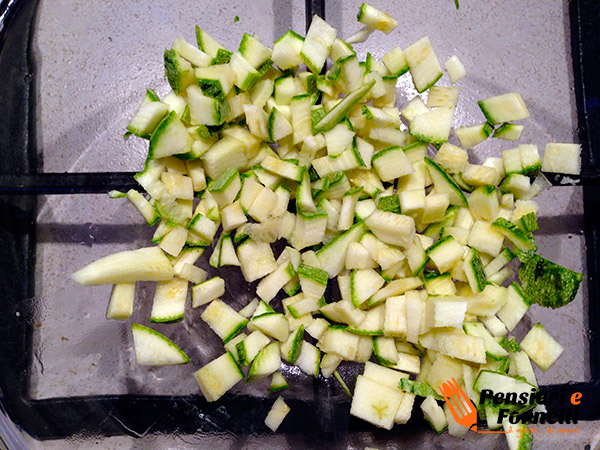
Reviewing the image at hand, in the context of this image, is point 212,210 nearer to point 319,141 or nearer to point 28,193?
point 319,141

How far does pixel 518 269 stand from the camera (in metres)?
0.97

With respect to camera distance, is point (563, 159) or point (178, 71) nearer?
point (178, 71)

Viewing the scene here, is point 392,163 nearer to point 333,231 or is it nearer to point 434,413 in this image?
point 333,231

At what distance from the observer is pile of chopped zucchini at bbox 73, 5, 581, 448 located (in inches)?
33.8

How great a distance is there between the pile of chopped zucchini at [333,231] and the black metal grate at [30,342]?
0.20 ft

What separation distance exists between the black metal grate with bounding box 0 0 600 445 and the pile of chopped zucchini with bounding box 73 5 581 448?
60 millimetres

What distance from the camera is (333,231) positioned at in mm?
918

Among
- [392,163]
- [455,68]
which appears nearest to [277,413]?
[392,163]

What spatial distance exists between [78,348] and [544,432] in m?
0.92

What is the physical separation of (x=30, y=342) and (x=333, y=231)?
60cm

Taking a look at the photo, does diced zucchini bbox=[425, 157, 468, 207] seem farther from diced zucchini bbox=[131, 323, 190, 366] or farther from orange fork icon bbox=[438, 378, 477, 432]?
diced zucchini bbox=[131, 323, 190, 366]

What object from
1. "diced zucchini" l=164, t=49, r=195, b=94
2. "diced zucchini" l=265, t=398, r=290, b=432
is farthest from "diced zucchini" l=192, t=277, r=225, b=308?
"diced zucchini" l=164, t=49, r=195, b=94

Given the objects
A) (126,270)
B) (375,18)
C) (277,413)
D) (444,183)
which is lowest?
(277,413)

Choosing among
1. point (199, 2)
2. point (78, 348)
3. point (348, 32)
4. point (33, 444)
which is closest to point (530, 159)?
point (348, 32)
